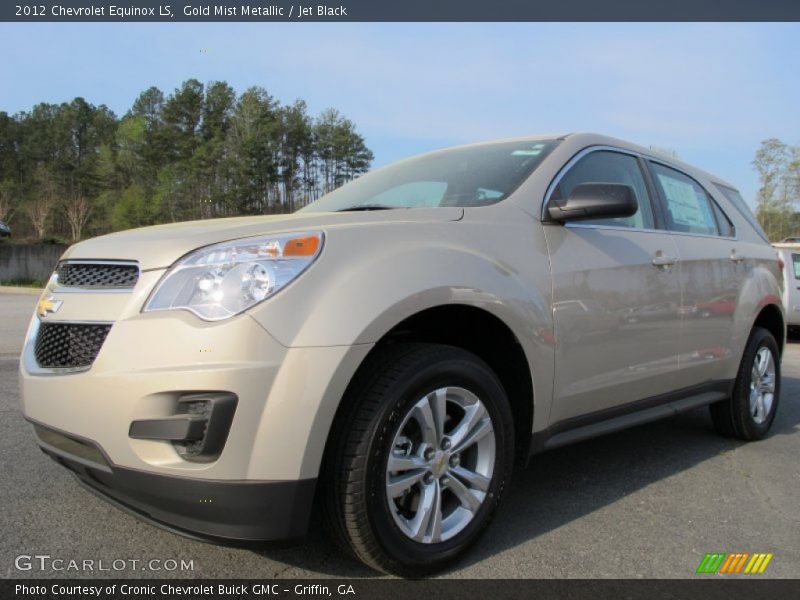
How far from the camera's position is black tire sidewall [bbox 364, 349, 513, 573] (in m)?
2.08

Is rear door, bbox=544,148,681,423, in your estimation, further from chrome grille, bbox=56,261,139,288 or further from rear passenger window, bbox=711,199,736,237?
chrome grille, bbox=56,261,139,288

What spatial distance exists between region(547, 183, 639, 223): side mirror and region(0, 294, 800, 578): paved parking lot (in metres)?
1.33

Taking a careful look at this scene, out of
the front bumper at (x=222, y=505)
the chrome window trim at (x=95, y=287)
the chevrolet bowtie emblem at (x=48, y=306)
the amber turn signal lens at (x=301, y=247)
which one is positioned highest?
the amber turn signal lens at (x=301, y=247)

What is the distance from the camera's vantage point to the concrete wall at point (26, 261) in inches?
1027

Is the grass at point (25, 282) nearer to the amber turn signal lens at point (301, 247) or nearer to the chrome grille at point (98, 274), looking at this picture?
the chrome grille at point (98, 274)

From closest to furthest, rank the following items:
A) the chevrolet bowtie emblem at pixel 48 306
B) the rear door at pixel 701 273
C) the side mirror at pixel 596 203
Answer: the chevrolet bowtie emblem at pixel 48 306
the side mirror at pixel 596 203
the rear door at pixel 701 273

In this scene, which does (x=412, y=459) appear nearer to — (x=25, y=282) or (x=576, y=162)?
(x=576, y=162)

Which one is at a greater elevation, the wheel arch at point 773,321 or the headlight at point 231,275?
the headlight at point 231,275

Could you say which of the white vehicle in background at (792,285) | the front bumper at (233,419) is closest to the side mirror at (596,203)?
the front bumper at (233,419)

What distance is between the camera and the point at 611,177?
345 cm

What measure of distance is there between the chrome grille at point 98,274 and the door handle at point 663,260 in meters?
2.47

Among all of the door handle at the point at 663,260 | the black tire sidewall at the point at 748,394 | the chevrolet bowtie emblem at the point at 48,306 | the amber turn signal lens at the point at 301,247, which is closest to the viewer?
the amber turn signal lens at the point at 301,247

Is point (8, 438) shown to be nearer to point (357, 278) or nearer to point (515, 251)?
point (357, 278)

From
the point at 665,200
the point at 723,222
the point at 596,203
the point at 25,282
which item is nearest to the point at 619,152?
the point at 665,200
